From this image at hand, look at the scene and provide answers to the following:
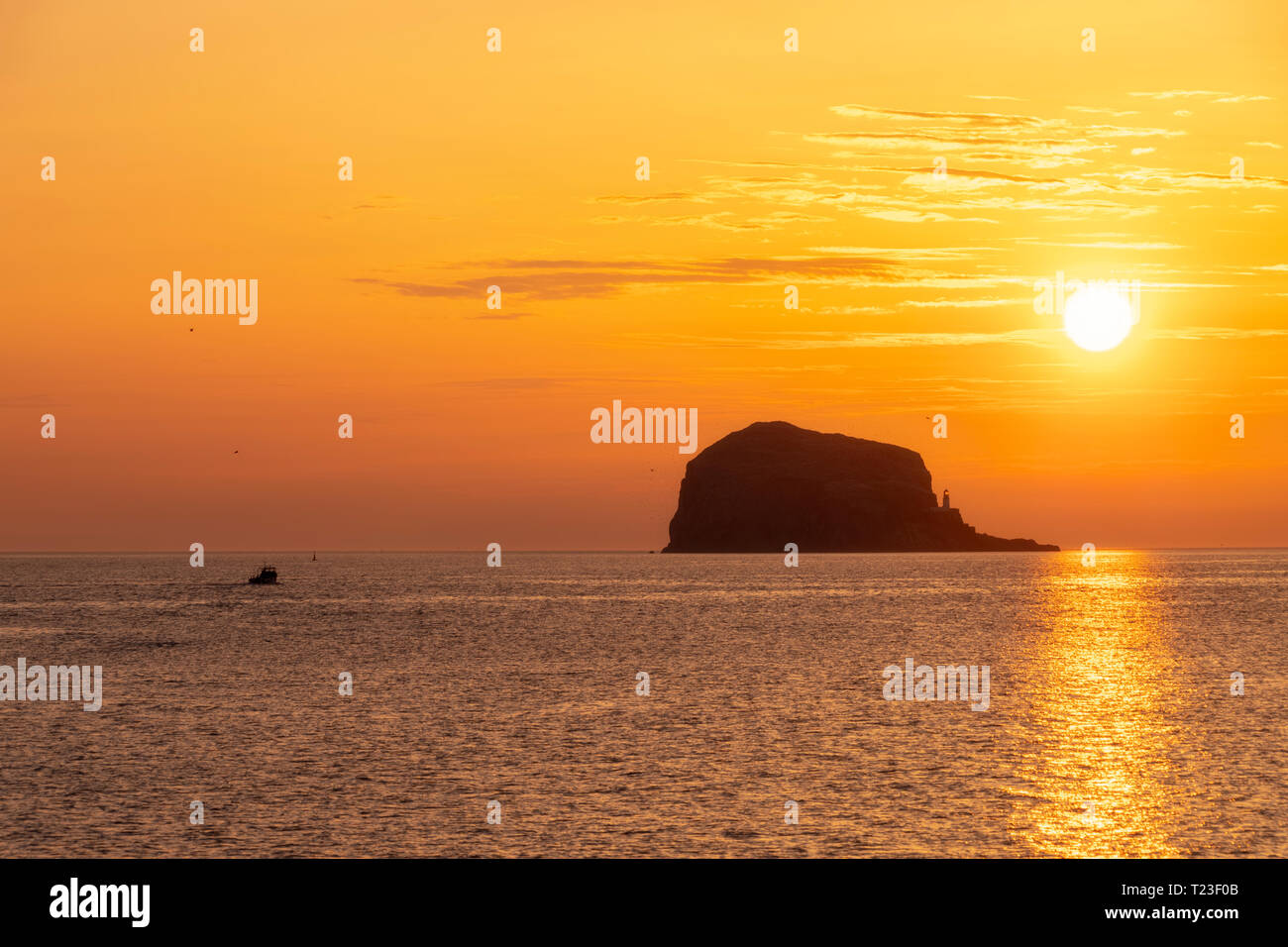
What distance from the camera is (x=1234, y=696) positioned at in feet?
256

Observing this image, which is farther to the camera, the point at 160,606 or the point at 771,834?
the point at 160,606

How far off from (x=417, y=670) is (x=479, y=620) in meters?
62.6

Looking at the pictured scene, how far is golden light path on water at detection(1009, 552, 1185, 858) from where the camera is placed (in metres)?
40.0

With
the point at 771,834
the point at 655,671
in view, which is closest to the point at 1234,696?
the point at 655,671

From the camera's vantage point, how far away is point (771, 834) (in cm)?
3931

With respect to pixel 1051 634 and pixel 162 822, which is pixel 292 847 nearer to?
pixel 162 822

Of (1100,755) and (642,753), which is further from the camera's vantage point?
(1100,755)

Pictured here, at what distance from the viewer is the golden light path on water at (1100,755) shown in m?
40.0

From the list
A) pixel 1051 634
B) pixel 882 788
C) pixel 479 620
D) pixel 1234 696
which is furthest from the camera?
pixel 479 620

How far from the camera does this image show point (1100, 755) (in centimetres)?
5553

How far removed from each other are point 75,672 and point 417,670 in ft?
78.6
